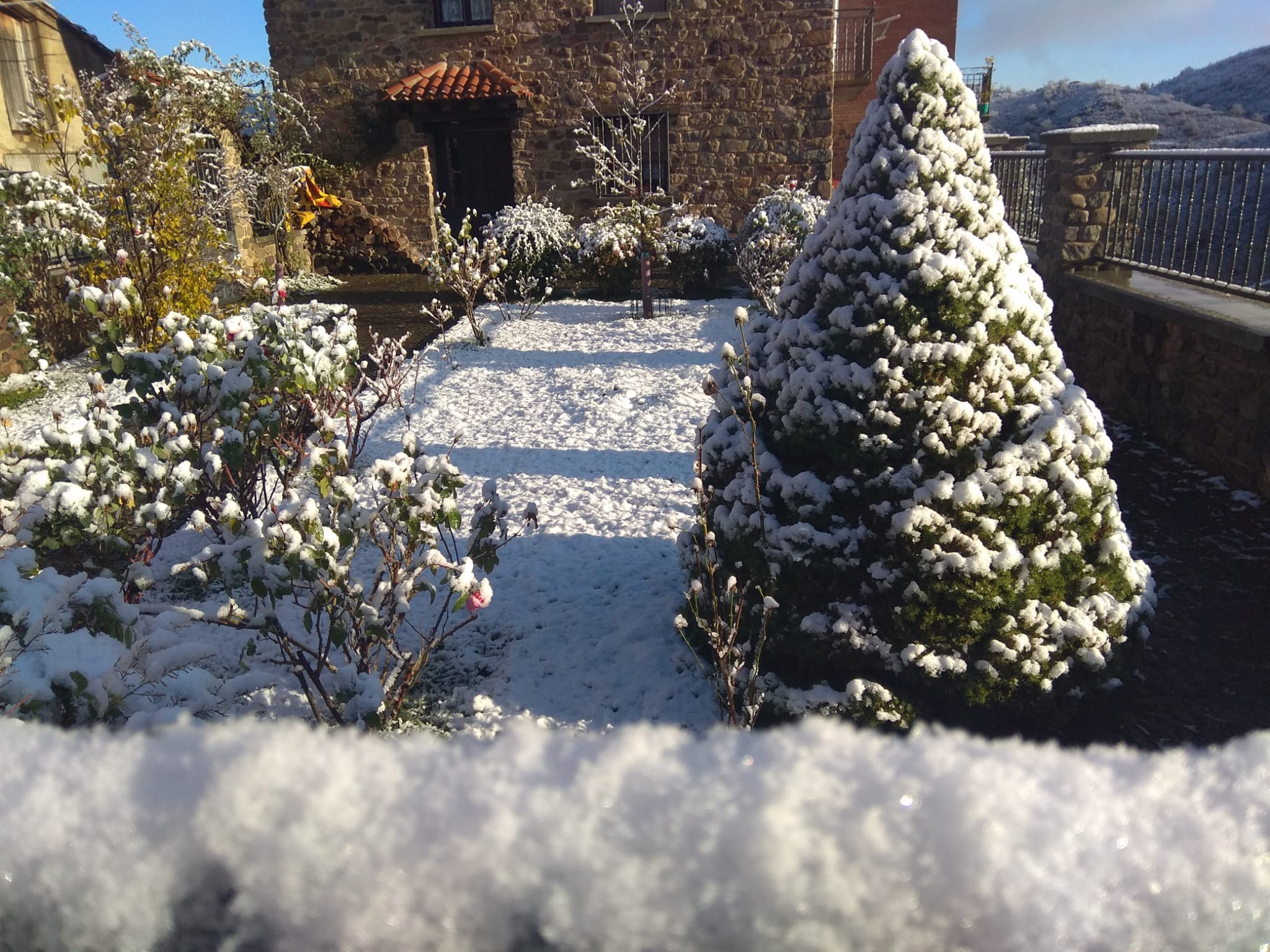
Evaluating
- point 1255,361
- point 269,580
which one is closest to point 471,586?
point 269,580

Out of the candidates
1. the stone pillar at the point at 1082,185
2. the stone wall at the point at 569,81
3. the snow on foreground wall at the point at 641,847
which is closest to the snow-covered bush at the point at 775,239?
the stone wall at the point at 569,81

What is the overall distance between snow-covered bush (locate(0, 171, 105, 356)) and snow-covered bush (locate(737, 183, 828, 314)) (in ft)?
21.3

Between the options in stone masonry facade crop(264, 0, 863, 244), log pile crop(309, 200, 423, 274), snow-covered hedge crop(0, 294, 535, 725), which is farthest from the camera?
log pile crop(309, 200, 423, 274)

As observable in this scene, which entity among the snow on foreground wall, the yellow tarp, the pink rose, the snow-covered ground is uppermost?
the yellow tarp

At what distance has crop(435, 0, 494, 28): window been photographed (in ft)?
46.2

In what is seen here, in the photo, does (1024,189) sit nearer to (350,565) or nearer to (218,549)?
(350,565)

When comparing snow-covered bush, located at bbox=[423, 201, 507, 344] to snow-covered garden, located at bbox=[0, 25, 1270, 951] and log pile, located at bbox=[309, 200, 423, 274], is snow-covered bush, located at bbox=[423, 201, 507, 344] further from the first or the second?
log pile, located at bbox=[309, 200, 423, 274]

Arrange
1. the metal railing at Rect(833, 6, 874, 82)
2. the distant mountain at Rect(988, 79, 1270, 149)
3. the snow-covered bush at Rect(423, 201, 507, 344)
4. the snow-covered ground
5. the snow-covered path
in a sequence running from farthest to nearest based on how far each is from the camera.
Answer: the distant mountain at Rect(988, 79, 1270, 149)
the metal railing at Rect(833, 6, 874, 82)
the snow-covered bush at Rect(423, 201, 507, 344)
the snow-covered path
the snow-covered ground

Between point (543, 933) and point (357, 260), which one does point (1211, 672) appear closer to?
point (543, 933)

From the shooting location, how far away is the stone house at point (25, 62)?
14.3 metres

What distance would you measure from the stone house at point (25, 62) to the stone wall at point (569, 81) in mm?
4148

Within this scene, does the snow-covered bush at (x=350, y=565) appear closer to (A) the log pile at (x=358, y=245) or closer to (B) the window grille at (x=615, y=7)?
(A) the log pile at (x=358, y=245)

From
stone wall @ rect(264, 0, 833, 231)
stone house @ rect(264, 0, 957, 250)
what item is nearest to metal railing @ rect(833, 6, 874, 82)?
stone house @ rect(264, 0, 957, 250)

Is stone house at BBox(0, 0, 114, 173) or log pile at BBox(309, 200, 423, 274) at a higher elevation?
stone house at BBox(0, 0, 114, 173)
